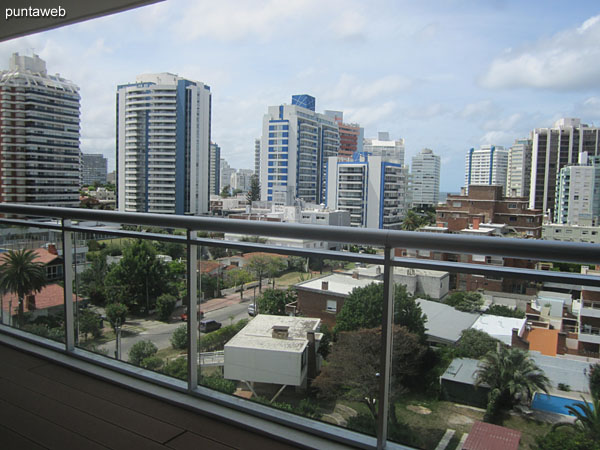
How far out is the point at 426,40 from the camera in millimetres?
44812

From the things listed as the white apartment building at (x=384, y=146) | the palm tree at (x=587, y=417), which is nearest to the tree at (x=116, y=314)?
the palm tree at (x=587, y=417)

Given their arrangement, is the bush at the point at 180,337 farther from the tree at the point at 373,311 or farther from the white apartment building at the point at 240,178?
the white apartment building at the point at 240,178

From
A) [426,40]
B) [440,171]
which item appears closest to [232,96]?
[426,40]

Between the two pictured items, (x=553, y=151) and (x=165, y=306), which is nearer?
(x=165, y=306)

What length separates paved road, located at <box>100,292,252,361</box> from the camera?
1952mm

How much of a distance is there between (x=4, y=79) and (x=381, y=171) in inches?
1774

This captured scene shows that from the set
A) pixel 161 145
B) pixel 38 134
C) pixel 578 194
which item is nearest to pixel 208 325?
pixel 38 134

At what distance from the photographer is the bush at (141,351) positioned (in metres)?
2.32

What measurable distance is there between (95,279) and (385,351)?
185 cm

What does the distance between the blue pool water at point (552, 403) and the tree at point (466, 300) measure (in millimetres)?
324

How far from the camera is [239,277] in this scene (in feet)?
6.42

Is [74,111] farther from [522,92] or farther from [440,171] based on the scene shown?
[440,171]

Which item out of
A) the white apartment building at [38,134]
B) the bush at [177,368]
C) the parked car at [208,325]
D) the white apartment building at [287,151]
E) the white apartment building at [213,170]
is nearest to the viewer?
the parked car at [208,325]

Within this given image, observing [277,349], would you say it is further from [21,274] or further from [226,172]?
[226,172]
